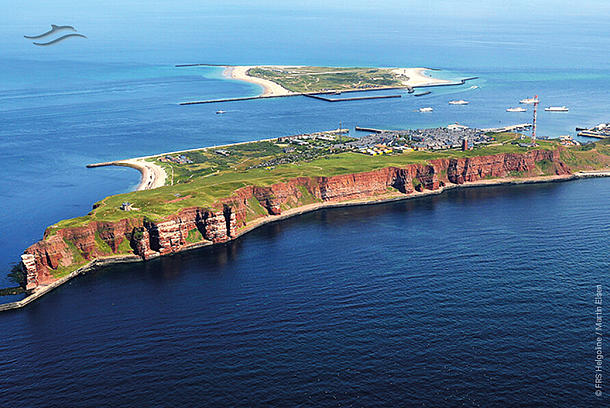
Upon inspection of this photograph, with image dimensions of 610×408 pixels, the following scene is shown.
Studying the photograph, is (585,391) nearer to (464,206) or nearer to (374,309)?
A: (374,309)

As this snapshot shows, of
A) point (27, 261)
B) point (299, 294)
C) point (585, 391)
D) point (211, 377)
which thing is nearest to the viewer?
point (585, 391)

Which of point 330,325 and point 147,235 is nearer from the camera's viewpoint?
point 330,325

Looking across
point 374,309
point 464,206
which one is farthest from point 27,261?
point 464,206

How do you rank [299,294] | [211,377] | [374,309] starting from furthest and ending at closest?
[299,294], [374,309], [211,377]

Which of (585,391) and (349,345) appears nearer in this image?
(585,391)

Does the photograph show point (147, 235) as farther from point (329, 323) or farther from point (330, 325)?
point (330, 325)
